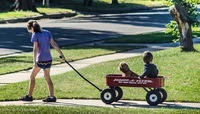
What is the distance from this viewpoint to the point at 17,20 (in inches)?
1535

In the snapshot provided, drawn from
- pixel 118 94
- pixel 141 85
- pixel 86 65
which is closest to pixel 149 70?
pixel 141 85

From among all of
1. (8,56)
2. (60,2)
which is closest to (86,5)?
(60,2)

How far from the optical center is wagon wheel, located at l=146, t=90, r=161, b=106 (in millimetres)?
10961

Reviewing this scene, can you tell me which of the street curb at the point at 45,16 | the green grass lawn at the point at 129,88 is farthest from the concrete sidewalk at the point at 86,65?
the street curb at the point at 45,16

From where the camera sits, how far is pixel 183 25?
18.2 metres

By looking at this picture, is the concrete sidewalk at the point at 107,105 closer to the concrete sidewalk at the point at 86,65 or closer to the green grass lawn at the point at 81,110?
the concrete sidewalk at the point at 86,65

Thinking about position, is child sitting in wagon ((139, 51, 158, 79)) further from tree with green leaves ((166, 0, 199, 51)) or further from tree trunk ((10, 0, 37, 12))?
tree trunk ((10, 0, 37, 12))

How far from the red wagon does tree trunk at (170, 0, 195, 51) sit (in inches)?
281

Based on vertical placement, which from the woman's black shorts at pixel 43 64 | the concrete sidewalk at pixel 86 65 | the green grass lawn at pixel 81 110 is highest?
the woman's black shorts at pixel 43 64

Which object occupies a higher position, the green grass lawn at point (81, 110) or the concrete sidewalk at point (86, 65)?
the green grass lawn at point (81, 110)

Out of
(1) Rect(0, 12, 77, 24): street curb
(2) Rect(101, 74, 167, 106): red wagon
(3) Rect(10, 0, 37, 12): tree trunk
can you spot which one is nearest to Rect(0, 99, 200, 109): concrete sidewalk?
(2) Rect(101, 74, 167, 106): red wagon

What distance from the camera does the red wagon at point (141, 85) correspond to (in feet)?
35.9

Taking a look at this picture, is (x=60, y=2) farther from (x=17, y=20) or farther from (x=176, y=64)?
(x=176, y=64)

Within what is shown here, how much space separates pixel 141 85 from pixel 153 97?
297mm
